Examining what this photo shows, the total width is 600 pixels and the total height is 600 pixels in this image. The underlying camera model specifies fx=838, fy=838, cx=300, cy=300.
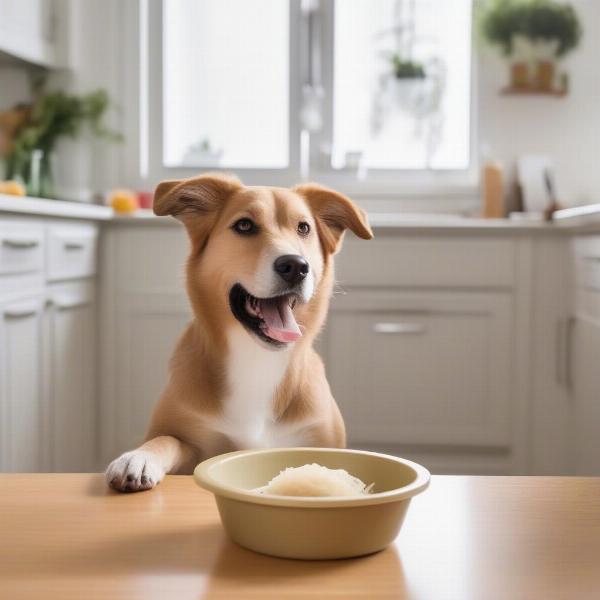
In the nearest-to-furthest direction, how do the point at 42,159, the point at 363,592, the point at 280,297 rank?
the point at 363,592 < the point at 280,297 < the point at 42,159

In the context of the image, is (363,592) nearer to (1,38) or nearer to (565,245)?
(565,245)

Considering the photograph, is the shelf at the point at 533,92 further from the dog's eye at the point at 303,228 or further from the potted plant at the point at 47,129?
the dog's eye at the point at 303,228

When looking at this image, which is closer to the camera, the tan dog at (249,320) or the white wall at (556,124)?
the tan dog at (249,320)

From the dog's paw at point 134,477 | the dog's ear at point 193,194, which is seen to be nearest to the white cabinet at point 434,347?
the dog's ear at point 193,194

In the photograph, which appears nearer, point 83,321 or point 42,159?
point 83,321

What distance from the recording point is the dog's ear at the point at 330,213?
1538mm

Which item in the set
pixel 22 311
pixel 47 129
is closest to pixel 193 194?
pixel 22 311

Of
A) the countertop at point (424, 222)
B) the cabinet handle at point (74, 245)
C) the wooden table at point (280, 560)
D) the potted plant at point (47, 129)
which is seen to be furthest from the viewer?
the potted plant at point (47, 129)

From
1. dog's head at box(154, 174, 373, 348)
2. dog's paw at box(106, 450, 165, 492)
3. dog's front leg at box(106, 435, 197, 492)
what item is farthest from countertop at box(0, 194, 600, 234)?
dog's paw at box(106, 450, 165, 492)

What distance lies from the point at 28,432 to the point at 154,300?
731 millimetres

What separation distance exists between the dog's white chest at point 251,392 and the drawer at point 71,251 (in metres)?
1.23

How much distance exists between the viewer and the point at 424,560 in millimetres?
548

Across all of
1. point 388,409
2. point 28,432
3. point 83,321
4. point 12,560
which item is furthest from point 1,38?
point 12,560

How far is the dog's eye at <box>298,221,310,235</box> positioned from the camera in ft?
4.94
